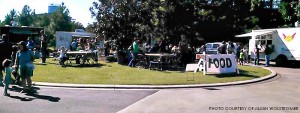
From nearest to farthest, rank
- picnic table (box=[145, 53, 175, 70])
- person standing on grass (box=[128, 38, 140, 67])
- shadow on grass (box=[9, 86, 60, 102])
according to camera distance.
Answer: shadow on grass (box=[9, 86, 60, 102])
picnic table (box=[145, 53, 175, 70])
person standing on grass (box=[128, 38, 140, 67])

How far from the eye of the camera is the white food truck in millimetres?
22344

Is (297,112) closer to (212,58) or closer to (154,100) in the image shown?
(154,100)

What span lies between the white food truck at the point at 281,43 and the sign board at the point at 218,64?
8.33 meters

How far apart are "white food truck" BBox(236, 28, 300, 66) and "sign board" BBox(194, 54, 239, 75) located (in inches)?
328

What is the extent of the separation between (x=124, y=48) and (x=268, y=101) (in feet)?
48.3

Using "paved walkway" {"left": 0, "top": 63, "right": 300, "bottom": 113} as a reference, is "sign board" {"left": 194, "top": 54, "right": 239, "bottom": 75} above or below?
above

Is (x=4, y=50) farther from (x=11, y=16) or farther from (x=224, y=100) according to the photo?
(x=11, y=16)

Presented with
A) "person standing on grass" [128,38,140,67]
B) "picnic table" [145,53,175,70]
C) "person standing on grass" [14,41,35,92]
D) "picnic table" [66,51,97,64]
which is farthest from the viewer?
"person standing on grass" [128,38,140,67]

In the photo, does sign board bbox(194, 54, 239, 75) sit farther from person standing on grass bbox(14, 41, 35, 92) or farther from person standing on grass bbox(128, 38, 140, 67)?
person standing on grass bbox(14, 41, 35, 92)

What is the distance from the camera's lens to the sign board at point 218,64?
15.8 metres

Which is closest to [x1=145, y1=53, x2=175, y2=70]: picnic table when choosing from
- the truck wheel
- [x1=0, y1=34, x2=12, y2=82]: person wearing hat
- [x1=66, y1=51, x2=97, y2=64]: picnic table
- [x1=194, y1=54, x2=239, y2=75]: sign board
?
[x1=194, y1=54, x2=239, y2=75]: sign board

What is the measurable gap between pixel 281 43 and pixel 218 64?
965cm

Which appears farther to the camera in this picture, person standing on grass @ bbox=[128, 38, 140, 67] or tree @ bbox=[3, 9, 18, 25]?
tree @ bbox=[3, 9, 18, 25]

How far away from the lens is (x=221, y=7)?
4588 cm
